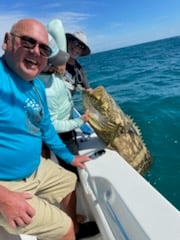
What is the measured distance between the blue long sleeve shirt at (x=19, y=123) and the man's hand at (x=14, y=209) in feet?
0.69

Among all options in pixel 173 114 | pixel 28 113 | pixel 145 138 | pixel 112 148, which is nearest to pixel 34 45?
pixel 28 113

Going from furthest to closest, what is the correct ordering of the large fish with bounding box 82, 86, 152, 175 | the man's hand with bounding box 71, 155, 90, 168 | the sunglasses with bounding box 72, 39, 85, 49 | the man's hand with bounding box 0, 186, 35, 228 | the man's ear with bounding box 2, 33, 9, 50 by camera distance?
the sunglasses with bounding box 72, 39, 85, 49, the large fish with bounding box 82, 86, 152, 175, the man's hand with bounding box 71, 155, 90, 168, the man's ear with bounding box 2, 33, 9, 50, the man's hand with bounding box 0, 186, 35, 228

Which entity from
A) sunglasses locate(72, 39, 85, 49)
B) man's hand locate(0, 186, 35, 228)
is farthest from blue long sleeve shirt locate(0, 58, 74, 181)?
sunglasses locate(72, 39, 85, 49)

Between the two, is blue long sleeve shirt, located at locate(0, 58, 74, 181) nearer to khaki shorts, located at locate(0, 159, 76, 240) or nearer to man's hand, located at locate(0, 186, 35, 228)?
khaki shorts, located at locate(0, 159, 76, 240)

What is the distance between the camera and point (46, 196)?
2.21 metres

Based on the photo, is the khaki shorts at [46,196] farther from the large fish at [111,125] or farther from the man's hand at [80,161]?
the large fish at [111,125]

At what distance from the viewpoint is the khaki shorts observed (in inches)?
73.3

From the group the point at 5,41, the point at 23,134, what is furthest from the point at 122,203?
the point at 5,41

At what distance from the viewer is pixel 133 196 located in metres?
1.94

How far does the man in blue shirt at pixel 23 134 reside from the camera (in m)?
1.71

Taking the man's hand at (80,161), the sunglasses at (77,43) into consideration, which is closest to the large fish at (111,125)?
the man's hand at (80,161)

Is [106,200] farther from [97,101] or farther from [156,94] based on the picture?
[156,94]

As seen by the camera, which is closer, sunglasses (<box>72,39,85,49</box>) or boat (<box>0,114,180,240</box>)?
boat (<box>0,114,180,240</box>)

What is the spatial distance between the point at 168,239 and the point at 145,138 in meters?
4.25
